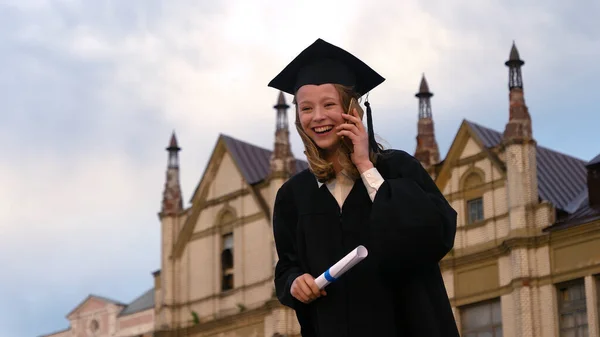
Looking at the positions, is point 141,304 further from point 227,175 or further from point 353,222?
point 353,222

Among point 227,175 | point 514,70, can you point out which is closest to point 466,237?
point 514,70

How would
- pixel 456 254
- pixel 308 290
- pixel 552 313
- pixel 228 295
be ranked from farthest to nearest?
pixel 228 295 < pixel 456 254 < pixel 552 313 < pixel 308 290

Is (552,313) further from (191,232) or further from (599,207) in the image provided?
(191,232)

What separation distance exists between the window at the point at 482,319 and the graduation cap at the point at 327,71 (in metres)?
27.9

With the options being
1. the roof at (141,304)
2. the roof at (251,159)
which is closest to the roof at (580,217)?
the roof at (251,159)

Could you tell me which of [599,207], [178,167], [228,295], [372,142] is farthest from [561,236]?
[372,142]

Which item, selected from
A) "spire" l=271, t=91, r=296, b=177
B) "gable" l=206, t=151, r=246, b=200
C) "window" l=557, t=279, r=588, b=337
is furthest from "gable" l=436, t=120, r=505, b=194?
"gable" l=206, t=151, r=246, b=200

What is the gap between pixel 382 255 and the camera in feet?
24.9

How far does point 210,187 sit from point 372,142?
116 ft

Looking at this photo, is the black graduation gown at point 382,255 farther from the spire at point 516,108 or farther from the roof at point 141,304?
the roof at point 141,304

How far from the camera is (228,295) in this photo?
4172cm

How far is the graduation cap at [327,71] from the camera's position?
8.13 meters

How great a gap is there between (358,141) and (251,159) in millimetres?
35456

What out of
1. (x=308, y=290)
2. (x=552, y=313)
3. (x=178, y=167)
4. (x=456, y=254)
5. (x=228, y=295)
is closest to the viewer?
(x=308, y=290)
